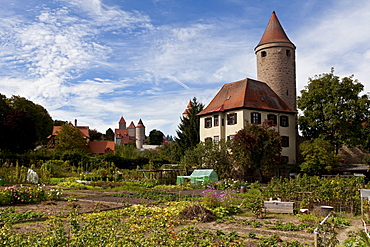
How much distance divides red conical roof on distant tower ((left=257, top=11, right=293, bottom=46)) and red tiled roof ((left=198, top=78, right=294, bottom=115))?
17.9ft

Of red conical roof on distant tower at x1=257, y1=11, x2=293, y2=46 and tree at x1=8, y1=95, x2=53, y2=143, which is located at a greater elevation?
red conical roof on distant tower at x1=257, y1=11, x2=293, y2=46

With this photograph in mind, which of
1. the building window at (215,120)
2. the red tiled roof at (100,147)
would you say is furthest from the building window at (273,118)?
the red tiled roof at (100,147)

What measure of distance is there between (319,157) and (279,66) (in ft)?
40.5

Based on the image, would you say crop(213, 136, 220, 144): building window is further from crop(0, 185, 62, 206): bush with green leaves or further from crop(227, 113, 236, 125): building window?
crop(0, 185, 62, 206): bush with green leaves

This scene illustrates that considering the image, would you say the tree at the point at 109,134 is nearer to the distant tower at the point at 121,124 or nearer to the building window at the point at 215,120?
the distant tower at the point at 121,124

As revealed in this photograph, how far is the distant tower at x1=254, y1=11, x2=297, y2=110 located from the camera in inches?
1542

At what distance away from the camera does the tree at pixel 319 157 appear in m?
31.0

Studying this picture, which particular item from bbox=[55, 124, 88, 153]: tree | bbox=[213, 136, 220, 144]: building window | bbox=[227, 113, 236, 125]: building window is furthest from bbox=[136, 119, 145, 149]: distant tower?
bbox=[227, 113, 236, 125]: building window

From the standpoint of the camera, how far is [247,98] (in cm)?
3459

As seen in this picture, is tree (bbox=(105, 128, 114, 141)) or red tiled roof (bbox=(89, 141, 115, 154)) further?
tree (bbox=(105, 128, 114, 141))

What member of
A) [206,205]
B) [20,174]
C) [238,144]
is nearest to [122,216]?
[206,205]

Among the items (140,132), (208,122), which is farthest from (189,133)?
(140,132)

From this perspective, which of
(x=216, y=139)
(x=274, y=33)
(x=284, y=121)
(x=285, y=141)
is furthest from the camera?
(x=274, y=33)

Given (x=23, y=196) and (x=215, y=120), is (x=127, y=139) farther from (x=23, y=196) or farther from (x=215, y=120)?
(x=23, y=196)
